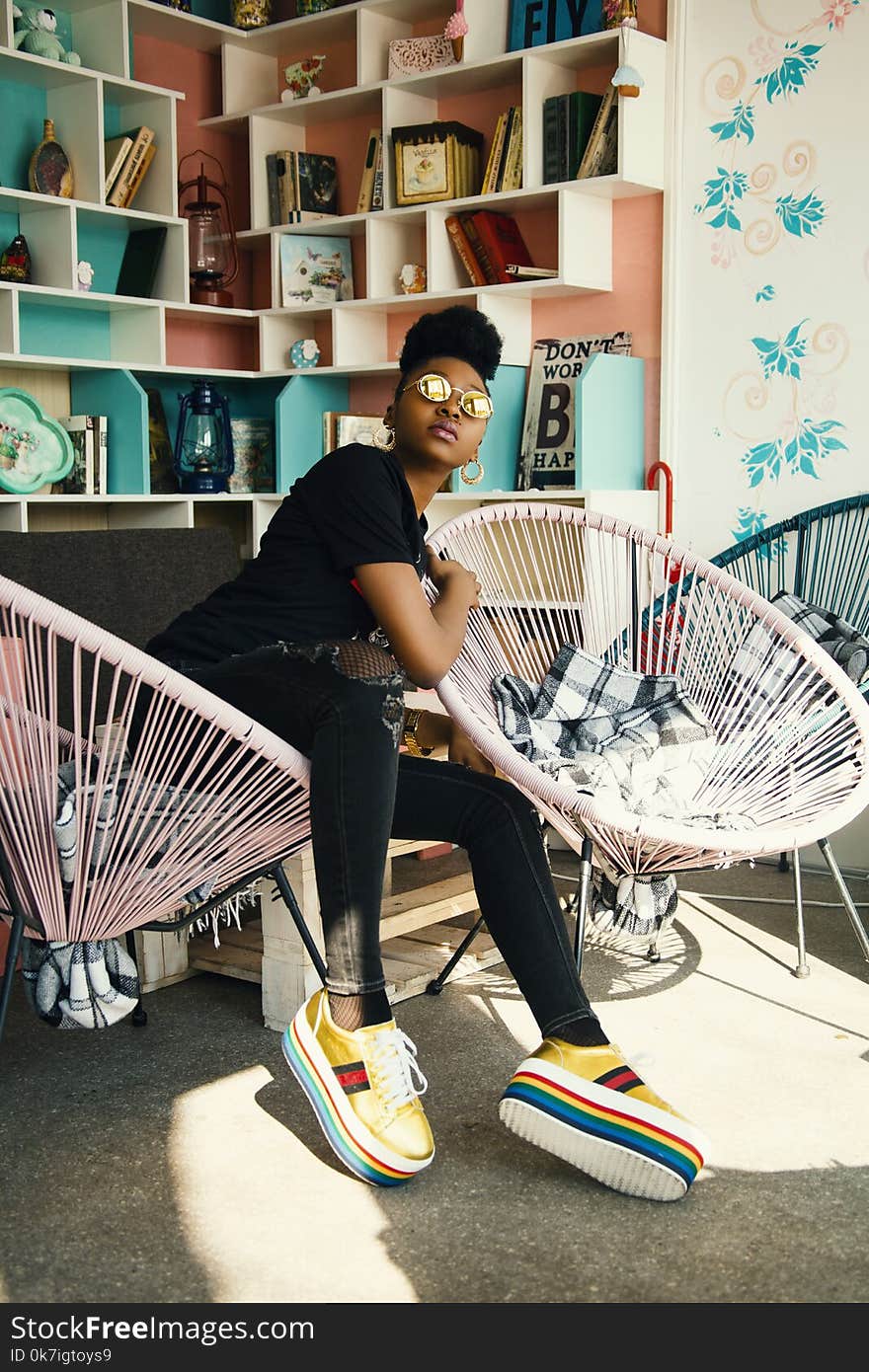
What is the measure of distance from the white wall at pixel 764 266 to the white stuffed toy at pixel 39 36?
1.66 meters

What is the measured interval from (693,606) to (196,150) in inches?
106

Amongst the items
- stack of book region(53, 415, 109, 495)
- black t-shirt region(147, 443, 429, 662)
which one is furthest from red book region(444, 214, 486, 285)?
black t-shirt region(147, 443, 429, 662)

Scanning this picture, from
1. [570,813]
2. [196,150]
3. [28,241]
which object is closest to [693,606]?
[570,813]

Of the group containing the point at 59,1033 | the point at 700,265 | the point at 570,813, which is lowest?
the point at 59,1033

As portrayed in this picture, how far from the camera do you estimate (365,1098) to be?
1.74 meters

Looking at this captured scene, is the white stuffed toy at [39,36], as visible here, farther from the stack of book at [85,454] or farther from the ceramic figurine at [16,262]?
the stack of book at [85,454]

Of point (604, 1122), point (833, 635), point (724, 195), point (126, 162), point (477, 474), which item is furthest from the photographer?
point (126, 162)

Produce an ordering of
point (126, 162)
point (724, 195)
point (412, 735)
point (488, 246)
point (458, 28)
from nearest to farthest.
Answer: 1. point (412, 735)
2. point (724, 195)
3. point (458, 28)
4. point (488, 246)
5. point (126, 162)

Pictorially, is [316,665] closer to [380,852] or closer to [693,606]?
[380,852]

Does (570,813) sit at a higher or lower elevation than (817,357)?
lower

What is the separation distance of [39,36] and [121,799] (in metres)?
2.84

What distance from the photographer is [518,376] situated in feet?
12.6

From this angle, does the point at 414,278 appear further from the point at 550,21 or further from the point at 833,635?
the point at 833,635

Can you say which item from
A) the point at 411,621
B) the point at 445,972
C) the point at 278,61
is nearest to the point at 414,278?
the point at 278,61
